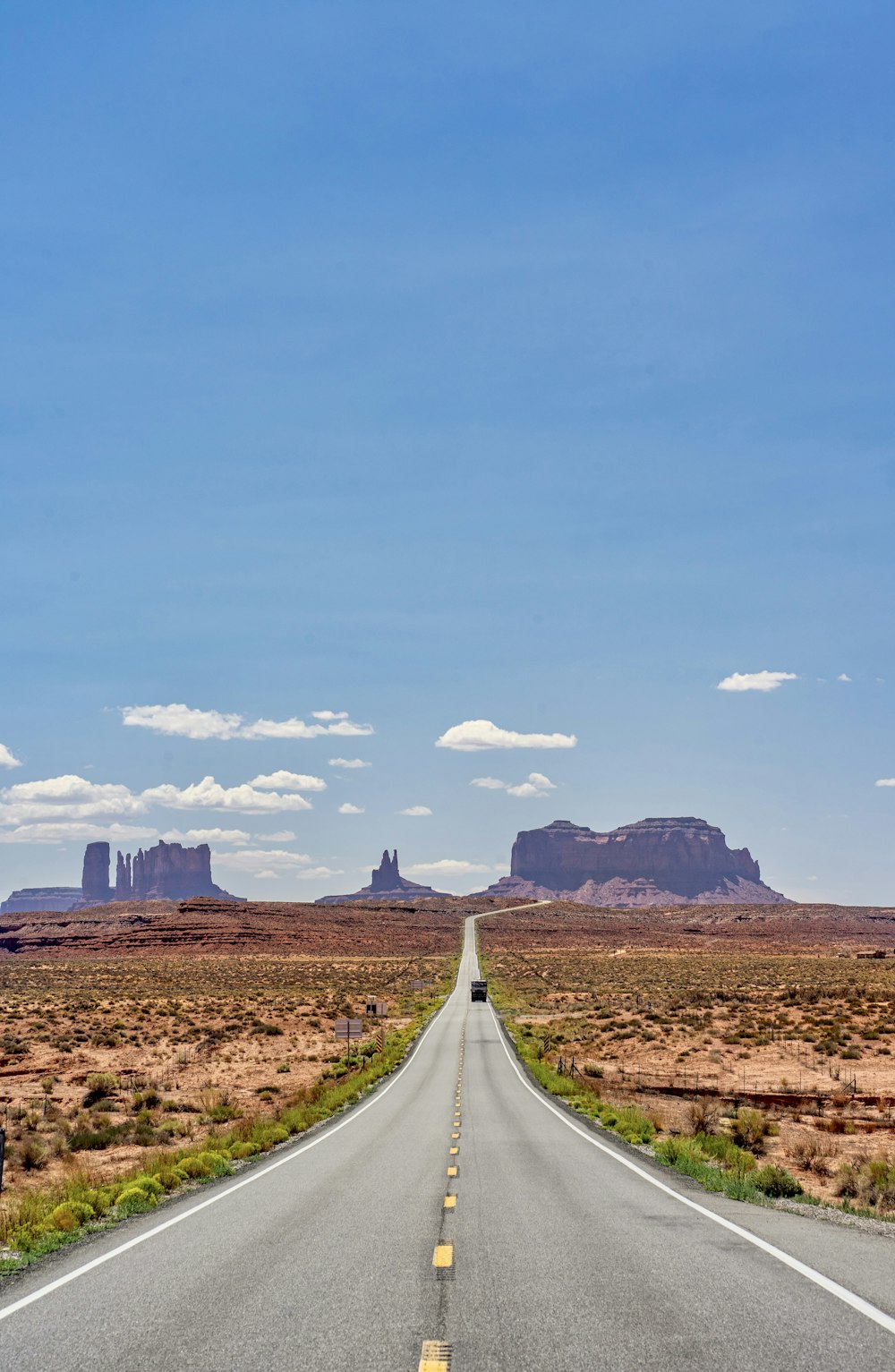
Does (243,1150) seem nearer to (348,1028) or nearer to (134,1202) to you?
(134,1202)

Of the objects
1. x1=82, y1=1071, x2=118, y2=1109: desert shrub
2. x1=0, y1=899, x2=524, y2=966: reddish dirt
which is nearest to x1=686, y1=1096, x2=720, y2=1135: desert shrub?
x1=82, y1=1071, x2=118, y2=1109: desert shrub

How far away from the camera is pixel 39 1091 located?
105 ft

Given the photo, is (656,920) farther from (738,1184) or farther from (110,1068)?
(738,1184)

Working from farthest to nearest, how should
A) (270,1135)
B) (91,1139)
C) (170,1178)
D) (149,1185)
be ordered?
(91,1139) < (270,1135) < (170,1178) < (149,1185)

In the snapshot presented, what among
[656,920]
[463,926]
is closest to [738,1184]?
[463,926]

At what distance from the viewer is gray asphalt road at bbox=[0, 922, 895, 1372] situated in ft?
22.5

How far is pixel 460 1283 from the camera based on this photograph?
8.78 meters

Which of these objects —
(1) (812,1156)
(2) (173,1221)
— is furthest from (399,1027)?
(2) (173,1221)

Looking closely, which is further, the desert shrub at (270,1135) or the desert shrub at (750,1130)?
the desert shrub at (750,1130)

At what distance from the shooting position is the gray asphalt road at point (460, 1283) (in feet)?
22.5

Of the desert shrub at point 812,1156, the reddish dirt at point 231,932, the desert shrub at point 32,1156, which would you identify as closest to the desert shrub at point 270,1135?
the desert shrub at point 32,1156

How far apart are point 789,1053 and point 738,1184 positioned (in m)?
24.6

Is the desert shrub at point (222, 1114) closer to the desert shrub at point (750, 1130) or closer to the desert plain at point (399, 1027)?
the desert plain at point (399, 1027)

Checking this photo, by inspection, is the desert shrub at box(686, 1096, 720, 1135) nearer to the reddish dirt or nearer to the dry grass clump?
the dry grass clump
